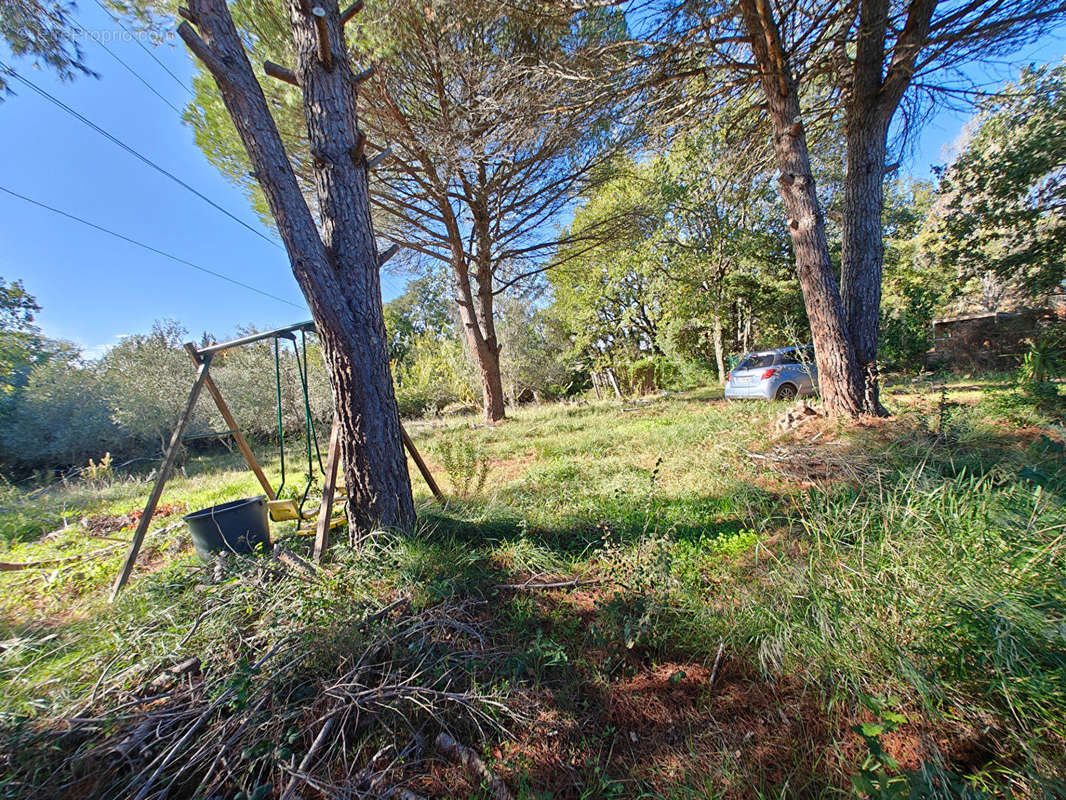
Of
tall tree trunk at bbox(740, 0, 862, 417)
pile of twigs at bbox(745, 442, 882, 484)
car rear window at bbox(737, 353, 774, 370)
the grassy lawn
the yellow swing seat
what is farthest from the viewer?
car rear window at bbox(737, 353, 774, 370)

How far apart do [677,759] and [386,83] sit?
26.2ft

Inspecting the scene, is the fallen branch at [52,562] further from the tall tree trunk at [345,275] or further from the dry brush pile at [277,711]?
the tall tree trunk at [345,275]

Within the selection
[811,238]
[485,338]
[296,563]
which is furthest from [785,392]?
[296,563]

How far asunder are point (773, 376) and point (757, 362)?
0.52 metres

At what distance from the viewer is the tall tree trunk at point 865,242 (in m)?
4.26

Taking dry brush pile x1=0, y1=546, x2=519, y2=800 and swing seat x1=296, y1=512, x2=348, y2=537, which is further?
swing seat x1=296, y1=512, x2=348, y2=537

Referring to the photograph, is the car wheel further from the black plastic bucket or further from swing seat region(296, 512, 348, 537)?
the black plastic bucket

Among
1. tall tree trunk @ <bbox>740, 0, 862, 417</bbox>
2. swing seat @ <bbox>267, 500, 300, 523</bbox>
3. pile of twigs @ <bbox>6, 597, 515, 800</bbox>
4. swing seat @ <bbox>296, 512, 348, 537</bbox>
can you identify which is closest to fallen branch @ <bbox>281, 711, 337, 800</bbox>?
pile of twigs @ <bbox>6, 597, 515, 800</bbox>

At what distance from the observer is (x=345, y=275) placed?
2.50 m

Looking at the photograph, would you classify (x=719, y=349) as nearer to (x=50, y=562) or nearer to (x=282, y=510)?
(x=282, y=510)

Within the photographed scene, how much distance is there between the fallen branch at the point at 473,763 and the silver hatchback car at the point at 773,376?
8.26 metres

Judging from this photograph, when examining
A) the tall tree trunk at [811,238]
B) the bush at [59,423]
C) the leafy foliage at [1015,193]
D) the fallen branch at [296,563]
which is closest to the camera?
the fallen branch at [296,563]

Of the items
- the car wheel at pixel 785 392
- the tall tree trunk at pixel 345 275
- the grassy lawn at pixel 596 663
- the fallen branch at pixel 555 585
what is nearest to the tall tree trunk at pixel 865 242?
the grassy lawn at pixel 596 663

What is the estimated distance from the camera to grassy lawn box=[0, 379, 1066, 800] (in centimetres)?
111
